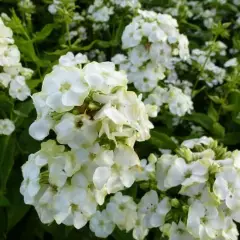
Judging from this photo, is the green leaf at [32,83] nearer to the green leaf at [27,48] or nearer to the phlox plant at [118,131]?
the phlox plant at [118,131]

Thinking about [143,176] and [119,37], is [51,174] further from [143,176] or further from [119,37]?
[119,37]

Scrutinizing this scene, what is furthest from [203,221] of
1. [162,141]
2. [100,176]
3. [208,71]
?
[208,71]

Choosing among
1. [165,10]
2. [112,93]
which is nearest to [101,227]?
[112,93]

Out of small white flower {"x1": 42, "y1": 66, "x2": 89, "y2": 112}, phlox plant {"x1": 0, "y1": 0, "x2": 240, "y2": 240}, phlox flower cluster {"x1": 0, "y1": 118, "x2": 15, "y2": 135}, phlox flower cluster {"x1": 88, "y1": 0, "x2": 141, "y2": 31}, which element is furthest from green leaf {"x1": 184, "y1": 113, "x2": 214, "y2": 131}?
small white flower {"x1": 42, "y1": 66, "x2": 89, "y2": 112}

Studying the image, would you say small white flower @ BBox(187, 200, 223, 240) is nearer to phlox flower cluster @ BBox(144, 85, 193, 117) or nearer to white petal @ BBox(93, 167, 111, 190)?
white petal @ BBox(93, 167, 111, 190)

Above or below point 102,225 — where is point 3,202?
below

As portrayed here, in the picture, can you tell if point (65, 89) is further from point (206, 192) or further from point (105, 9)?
point (105, 9)
